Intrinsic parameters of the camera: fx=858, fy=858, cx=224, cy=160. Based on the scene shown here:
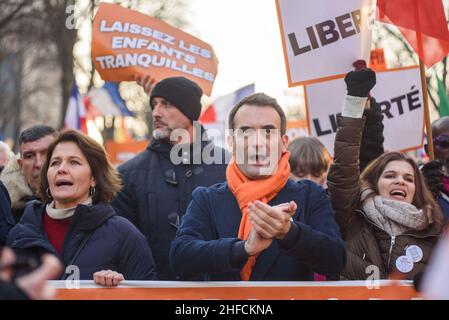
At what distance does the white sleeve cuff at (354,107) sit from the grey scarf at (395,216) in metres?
0.46

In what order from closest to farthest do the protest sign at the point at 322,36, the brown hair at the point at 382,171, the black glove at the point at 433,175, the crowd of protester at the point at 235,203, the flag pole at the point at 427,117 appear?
the crowd of protester at the point at 235,203
the brown hair at the point at 382,171
the black glove at the point at 433,175
the flag pole at the point at 427,117
the protest sign at the point at 322,36

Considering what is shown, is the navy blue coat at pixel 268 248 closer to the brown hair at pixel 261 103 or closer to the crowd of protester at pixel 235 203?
the crowd of protester at pixel 235 203

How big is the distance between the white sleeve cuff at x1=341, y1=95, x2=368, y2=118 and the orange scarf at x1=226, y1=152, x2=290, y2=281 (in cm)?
68

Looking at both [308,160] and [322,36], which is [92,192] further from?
[322,36]

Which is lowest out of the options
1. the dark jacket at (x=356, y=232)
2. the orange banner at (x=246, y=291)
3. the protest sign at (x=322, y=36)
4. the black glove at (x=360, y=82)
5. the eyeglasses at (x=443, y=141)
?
the orange banner at (x=246, y=291)

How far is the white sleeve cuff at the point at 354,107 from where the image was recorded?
4234mm

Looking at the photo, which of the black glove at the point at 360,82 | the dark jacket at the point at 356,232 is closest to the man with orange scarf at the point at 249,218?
the dark jacket at the point at 356,232

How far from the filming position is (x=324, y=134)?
632cm

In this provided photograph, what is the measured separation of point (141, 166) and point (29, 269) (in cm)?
335

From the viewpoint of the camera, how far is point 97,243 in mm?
3877

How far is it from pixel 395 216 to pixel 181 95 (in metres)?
1.78

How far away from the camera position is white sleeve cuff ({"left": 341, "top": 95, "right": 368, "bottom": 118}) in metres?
4.23

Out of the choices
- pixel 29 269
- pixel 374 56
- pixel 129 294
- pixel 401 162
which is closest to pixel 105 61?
pixel 374 56

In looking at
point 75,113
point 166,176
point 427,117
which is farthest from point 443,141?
point 75,113
